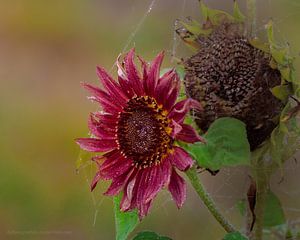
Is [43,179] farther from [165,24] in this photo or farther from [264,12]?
[264,12]

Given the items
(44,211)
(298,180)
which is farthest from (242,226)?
(44,211)

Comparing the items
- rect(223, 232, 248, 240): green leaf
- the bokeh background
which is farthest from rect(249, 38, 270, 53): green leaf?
the bokeh background

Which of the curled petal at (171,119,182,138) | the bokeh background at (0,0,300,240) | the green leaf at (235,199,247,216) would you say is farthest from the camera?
the bokeh background at (0,0,300,240)

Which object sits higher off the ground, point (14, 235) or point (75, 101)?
point (75, 101)

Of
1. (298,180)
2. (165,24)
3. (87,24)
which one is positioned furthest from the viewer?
(87,24)

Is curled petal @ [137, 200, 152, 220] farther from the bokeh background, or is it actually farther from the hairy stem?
the bokeh background

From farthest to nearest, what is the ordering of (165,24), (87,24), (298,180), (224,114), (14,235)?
(87,24)
(14,235)
(165,24)
(298,180)
(224,114)

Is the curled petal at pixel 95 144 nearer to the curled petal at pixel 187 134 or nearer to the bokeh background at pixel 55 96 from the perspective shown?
the curled petal at pixel 187 134
